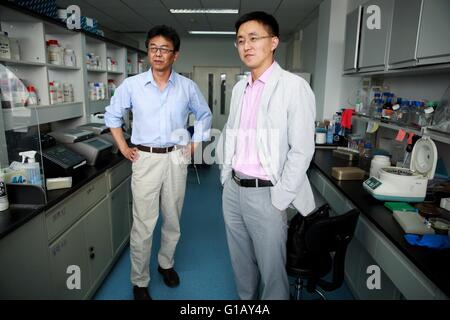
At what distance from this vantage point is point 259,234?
5.13 feet

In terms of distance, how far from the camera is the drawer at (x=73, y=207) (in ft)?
5.12

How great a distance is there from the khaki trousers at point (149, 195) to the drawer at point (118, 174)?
35 cm

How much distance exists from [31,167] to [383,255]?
169 cm

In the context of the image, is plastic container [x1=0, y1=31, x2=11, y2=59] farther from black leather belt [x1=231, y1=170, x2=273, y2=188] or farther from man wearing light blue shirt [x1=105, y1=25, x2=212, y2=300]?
black leather belt [x1=231, y1=170, x2=273, y2=188]

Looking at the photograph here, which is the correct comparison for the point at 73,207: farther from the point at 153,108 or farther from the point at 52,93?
the point at 52,93

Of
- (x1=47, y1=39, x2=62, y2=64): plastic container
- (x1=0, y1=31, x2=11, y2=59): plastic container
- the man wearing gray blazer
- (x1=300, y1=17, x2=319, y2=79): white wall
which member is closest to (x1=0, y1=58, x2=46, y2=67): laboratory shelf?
(x1=0, y1=31, x2=11, y2=59): plastic container

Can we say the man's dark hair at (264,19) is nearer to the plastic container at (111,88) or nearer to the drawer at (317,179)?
the drawer at (317,179)

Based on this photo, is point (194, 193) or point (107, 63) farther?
point (194, 193)

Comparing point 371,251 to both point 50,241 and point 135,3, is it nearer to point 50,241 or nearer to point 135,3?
point 50,241

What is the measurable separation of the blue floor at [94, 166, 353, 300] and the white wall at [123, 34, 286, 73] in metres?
5.14

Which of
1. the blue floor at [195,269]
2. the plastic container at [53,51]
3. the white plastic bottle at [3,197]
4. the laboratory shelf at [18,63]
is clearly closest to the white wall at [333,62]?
the blue floor at [195,269]
